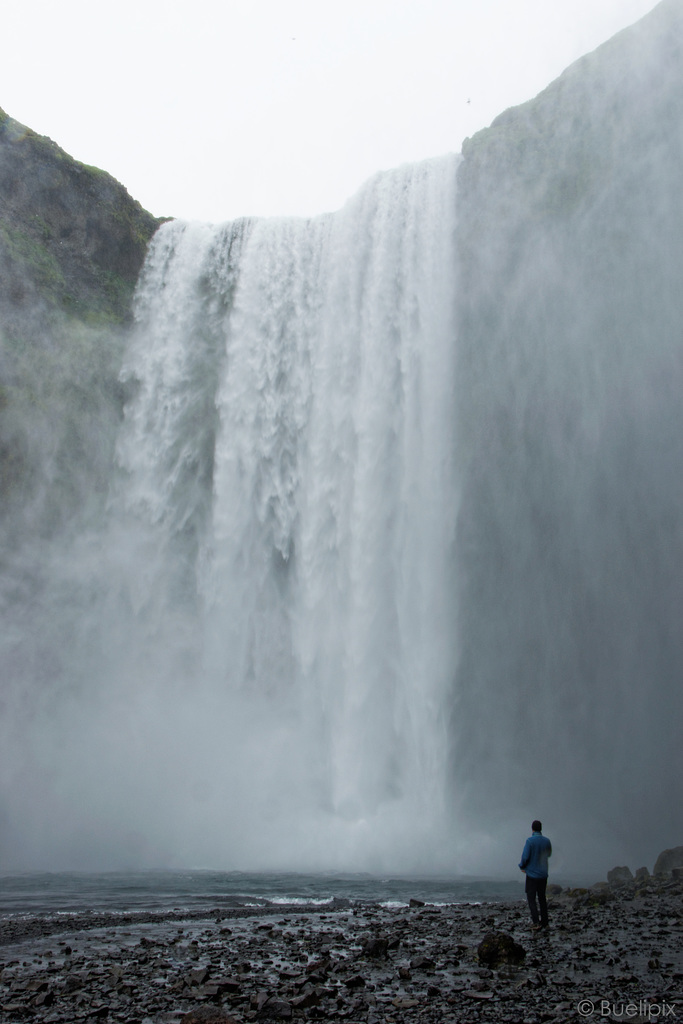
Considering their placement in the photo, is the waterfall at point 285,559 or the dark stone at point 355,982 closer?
the dark stone at point 355,982

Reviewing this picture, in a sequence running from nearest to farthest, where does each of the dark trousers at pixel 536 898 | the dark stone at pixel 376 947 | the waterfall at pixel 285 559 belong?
the dark stone at pixel 376 947 < the dark trousers at pixel 536 898 < the waterfall at pixel 285 559

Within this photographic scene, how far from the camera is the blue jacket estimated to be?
890cm

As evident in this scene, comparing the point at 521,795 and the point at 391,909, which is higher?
the point at 521,795

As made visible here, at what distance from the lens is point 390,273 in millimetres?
24188

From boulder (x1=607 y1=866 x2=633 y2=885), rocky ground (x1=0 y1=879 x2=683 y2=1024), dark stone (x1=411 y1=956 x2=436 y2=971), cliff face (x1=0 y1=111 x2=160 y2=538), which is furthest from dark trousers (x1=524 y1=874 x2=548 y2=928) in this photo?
cliff face (x1=0 y1=111 x2=160 y2=538)

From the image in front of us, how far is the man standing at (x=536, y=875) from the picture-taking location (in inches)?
342

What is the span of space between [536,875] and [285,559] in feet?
48.8

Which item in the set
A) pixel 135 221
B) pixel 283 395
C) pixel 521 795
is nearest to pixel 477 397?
pixel 283 395

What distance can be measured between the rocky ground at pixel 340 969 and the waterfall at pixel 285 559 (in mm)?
8416

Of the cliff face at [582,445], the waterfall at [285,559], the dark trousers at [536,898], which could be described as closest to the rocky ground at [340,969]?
the dark trousers at [536,898]

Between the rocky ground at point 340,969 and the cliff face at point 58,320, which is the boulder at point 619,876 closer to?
the rocky ground at point 340,969

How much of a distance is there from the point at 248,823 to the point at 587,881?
8257mm

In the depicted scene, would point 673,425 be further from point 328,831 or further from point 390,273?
point 328,831

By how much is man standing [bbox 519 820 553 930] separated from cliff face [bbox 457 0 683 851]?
12394 millimetres
